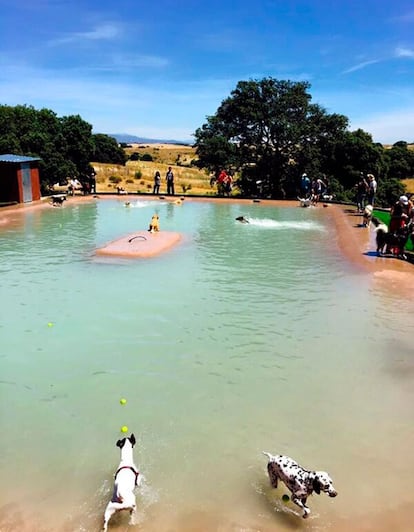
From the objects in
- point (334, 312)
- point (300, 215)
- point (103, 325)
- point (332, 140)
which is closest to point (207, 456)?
point (103, 325)

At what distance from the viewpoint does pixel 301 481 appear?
15.6 ft

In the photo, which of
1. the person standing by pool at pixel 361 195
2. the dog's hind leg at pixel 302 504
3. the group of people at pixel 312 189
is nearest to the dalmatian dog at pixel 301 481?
the dog's hind leg at pixel 302 504

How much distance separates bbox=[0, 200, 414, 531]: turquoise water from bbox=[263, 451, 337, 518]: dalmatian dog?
0.74 feet

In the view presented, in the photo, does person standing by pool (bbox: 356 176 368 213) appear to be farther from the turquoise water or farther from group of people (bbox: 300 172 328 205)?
the turquoise water

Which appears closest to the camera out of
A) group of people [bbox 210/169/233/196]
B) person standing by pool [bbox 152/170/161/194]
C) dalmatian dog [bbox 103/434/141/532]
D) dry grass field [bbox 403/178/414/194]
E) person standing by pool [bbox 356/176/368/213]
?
dalmatian dog [bbox 103/434/141/532]

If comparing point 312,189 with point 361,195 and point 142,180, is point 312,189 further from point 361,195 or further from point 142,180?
point 142,180

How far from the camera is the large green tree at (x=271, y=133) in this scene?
109 ft

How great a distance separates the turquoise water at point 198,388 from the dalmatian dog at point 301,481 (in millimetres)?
226

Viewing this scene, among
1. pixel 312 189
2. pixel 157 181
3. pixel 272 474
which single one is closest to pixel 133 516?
pixel 272 474

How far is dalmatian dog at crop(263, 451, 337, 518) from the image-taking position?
184 inches

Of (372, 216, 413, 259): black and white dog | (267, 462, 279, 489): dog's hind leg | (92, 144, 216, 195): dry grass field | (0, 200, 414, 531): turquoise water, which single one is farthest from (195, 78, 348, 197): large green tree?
(267, 462, 279, 489): dog's hind leg

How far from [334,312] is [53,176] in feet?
78.5

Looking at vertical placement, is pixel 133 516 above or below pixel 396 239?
below

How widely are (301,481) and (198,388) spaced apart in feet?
9.03
